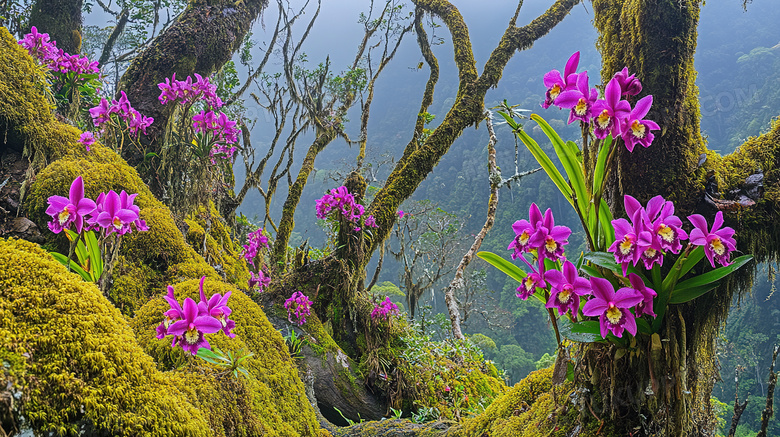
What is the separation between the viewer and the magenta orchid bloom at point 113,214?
4.16ft

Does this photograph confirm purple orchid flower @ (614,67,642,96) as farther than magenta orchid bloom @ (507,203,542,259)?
No

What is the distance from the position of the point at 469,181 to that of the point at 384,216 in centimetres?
4259

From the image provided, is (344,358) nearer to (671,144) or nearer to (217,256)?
(217,256)

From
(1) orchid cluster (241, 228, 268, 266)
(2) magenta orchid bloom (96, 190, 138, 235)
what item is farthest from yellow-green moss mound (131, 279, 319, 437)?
(1) orchid cluster (241, 228, 268, 266)

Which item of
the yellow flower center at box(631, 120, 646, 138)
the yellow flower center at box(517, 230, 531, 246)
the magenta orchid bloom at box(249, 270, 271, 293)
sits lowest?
the yellow flower center at box(517, 230, 531, 246)

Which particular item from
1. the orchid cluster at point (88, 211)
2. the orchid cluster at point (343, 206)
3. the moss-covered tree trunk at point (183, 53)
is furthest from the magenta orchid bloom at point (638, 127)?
the moss-covered tree trunk at point (183, 53)

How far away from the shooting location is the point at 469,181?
45250mm

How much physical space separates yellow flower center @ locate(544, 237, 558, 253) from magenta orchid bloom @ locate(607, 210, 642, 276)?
0.61 feet

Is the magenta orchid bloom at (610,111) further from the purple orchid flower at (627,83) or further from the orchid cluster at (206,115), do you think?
the orchid cluster at (206,115)

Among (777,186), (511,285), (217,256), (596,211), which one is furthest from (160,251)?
(511,285)

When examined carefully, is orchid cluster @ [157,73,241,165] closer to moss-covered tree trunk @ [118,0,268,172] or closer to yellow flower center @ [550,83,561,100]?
moss-covered tree trunk @ [118,0,268,172]

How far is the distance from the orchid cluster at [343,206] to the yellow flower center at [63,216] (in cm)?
246

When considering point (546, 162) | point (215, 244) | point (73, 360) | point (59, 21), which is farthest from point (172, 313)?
point (59, 21)

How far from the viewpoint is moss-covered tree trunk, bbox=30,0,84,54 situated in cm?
433
